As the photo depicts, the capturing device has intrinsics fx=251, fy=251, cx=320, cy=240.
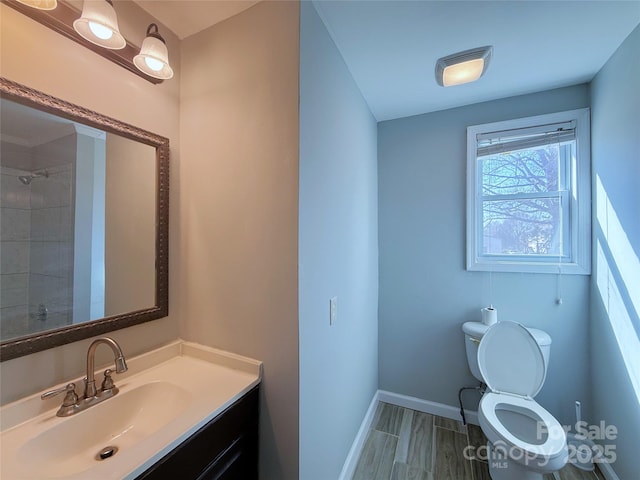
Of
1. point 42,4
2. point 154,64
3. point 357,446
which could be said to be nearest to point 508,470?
point 357,446

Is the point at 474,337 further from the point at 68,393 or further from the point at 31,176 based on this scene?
the point at 31,176

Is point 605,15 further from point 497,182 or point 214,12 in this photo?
point 214,12

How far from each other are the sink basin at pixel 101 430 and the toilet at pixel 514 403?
1.58m

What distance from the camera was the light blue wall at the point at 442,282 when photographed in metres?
1.74

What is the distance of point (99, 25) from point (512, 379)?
8.84 feet

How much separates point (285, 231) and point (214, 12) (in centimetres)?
112

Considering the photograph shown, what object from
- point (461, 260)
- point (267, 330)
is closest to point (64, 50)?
point (267, 330)

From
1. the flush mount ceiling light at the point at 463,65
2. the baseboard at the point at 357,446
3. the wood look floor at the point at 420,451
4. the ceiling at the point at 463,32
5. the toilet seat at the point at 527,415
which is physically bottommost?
the wood look floor at the point at 420,451

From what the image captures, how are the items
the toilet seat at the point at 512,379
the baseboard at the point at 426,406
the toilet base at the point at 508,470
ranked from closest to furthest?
the toilet base at the point at 508,470, the toilet seat at the point at 512,379, the baseboard at the point at 426,406

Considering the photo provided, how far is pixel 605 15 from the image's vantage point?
1.19m

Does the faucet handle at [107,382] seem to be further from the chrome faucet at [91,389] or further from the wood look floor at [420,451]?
the wood look floor at [420,451]

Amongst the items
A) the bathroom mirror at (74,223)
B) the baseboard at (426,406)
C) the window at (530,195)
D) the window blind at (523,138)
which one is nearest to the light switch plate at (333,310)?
the bathroom mirror at (74,223)

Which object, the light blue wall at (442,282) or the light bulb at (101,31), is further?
the light blue wall at (442,282)

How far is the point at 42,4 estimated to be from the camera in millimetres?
799
